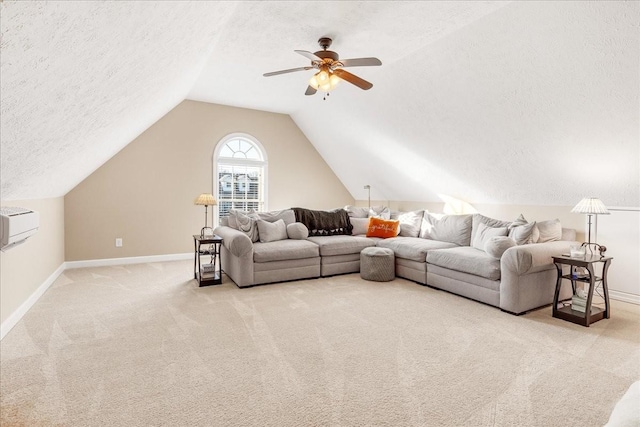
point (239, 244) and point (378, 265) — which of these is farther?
point (378, 265)

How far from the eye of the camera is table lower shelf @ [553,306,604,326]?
3.07 meters

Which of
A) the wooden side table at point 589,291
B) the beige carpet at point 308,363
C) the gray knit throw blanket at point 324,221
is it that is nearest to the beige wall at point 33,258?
the beige carpet at point 308,363

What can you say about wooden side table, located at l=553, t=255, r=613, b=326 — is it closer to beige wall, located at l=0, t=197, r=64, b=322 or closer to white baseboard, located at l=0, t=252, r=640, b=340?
white baseboard, located at l=0, t=252, r=640, b=340

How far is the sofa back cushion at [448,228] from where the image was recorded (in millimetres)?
4723

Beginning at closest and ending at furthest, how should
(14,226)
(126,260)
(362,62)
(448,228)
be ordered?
(14,226), (362,62), (448,228), (126,260)

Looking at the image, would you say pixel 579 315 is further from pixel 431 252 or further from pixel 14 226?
pixel 14 226

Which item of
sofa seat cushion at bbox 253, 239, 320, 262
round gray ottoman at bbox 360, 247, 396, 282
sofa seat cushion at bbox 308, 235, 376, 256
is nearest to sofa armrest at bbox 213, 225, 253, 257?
sofa seat cushion at bbox 253, 239, 320, 262

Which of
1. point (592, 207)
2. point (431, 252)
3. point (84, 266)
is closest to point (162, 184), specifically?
point (84, 266)

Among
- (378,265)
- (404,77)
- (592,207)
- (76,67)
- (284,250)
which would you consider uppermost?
(404,77)

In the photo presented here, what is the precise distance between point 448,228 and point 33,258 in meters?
4.95

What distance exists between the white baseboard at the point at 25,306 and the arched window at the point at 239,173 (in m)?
2.64

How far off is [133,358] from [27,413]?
654mm

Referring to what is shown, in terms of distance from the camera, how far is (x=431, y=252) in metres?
4.28

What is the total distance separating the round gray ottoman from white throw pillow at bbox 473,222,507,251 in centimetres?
107
